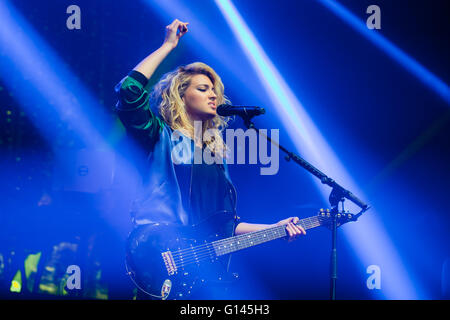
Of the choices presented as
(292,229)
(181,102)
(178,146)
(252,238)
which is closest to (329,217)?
(292,229)

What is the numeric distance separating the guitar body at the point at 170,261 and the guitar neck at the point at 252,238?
100 millimetres

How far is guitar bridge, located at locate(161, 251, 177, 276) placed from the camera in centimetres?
254

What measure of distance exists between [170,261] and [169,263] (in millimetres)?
12

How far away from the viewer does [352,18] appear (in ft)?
13.3

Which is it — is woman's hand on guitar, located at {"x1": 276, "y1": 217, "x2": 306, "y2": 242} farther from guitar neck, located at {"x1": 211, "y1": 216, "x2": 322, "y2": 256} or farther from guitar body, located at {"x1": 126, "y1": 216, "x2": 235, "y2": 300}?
guitar body, located at {"x1": 126, "y1": 216, "x2": 235, "y2": 300}

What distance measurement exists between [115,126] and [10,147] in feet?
3.30

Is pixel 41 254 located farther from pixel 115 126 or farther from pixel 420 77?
pixel 420 77

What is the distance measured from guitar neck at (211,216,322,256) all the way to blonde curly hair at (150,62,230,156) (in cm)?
62

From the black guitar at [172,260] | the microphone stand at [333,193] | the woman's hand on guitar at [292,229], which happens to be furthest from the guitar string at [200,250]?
the microphone stand at [333,193]

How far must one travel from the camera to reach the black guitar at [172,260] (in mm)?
2525

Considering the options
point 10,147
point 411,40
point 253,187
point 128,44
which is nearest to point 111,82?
point 128,44

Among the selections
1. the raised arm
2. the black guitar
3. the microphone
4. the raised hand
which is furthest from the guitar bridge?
the raised hand
